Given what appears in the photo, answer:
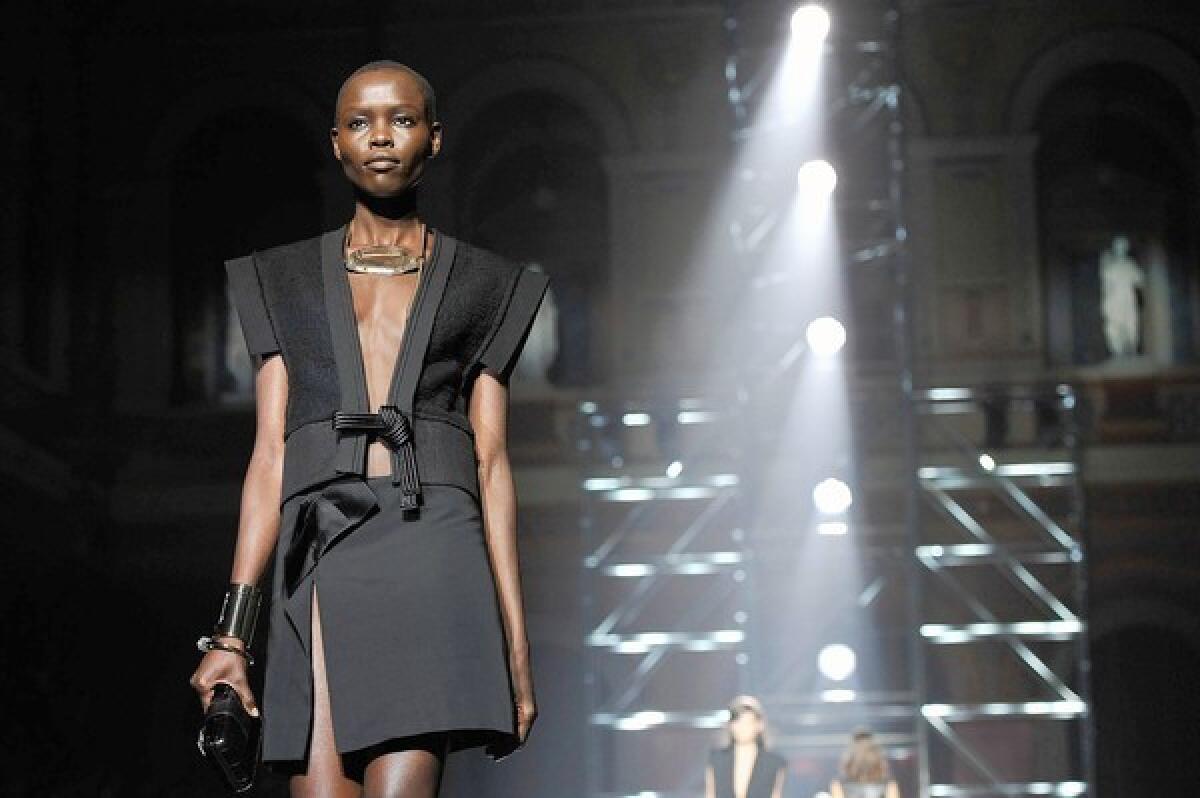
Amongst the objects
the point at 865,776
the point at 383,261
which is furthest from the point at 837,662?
the point at 383,261

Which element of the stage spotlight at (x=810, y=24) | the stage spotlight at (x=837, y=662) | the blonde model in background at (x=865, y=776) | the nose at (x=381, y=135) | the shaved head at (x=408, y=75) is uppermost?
the stage spotlight at (x=810, y=24)

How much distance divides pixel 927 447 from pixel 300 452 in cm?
940

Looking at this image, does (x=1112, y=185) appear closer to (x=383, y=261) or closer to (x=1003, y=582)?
(x=1003, y=582)

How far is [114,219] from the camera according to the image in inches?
433

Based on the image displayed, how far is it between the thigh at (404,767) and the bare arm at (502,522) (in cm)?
11

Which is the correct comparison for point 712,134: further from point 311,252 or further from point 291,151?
point 311,252

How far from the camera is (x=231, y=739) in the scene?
6.81 ft

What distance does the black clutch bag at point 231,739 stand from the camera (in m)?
2.06

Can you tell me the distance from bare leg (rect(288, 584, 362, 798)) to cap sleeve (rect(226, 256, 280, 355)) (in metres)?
0.38

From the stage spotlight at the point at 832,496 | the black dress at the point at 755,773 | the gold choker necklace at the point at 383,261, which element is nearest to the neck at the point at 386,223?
the gold choker necklace at the point at 383,261

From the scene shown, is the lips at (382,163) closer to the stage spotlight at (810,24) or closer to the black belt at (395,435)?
the black belt at (395,435)

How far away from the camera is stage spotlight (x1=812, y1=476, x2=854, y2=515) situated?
9.91m

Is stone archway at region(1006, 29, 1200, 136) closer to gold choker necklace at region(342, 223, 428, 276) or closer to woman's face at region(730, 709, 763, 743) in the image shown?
woman's face at region(730, 709, 763, 743)

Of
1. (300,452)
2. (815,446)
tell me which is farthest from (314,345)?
(815,446)
